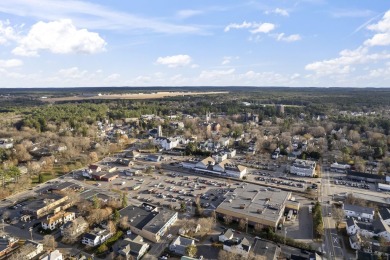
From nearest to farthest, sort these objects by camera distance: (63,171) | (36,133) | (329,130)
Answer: (63,171) < (36,133) < (329,130)

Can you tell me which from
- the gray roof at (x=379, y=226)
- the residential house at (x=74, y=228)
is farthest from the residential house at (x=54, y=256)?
the gray roof at (x=379, y=226)

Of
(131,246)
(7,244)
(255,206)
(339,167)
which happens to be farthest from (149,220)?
(339,167)

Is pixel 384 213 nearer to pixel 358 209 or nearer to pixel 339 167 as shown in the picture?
pixel 358 209

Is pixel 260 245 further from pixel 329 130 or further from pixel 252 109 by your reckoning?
pixel 252 109

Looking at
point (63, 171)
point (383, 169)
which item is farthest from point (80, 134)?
point (383, 169)

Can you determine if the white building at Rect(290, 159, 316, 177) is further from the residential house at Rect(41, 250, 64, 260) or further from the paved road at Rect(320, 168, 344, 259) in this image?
the residential house at Rect(41, 250, 64, 260)

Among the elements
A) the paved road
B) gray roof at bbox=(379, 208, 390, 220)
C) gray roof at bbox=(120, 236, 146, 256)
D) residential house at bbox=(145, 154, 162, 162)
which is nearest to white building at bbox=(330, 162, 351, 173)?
the paved road

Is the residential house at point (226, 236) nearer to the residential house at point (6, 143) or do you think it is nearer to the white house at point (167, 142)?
the white house at point (167, 142)
